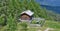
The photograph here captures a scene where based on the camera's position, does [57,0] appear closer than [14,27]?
No

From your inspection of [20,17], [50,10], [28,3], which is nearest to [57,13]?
[50,10]

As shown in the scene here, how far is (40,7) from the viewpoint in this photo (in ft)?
36.9

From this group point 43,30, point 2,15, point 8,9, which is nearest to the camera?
point 43,30

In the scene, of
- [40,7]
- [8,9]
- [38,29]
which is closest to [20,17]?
[8,9]

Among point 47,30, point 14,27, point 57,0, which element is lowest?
point 47,30

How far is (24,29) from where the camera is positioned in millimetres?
5188

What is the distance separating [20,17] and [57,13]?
380cm

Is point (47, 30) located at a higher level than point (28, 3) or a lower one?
lower

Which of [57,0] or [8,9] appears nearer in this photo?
[8,9]

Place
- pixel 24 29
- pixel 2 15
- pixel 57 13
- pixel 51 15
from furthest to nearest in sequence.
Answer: pixel 51 15
pixel 57 13
pixel 2 15
pixel 24 29

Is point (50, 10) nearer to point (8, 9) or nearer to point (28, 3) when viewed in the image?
point (28, 3)

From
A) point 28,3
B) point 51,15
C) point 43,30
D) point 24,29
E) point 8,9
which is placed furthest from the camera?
point 51,15

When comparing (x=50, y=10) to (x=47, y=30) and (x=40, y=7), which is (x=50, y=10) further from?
(x=47, y=30)

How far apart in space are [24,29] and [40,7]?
20.3ft
